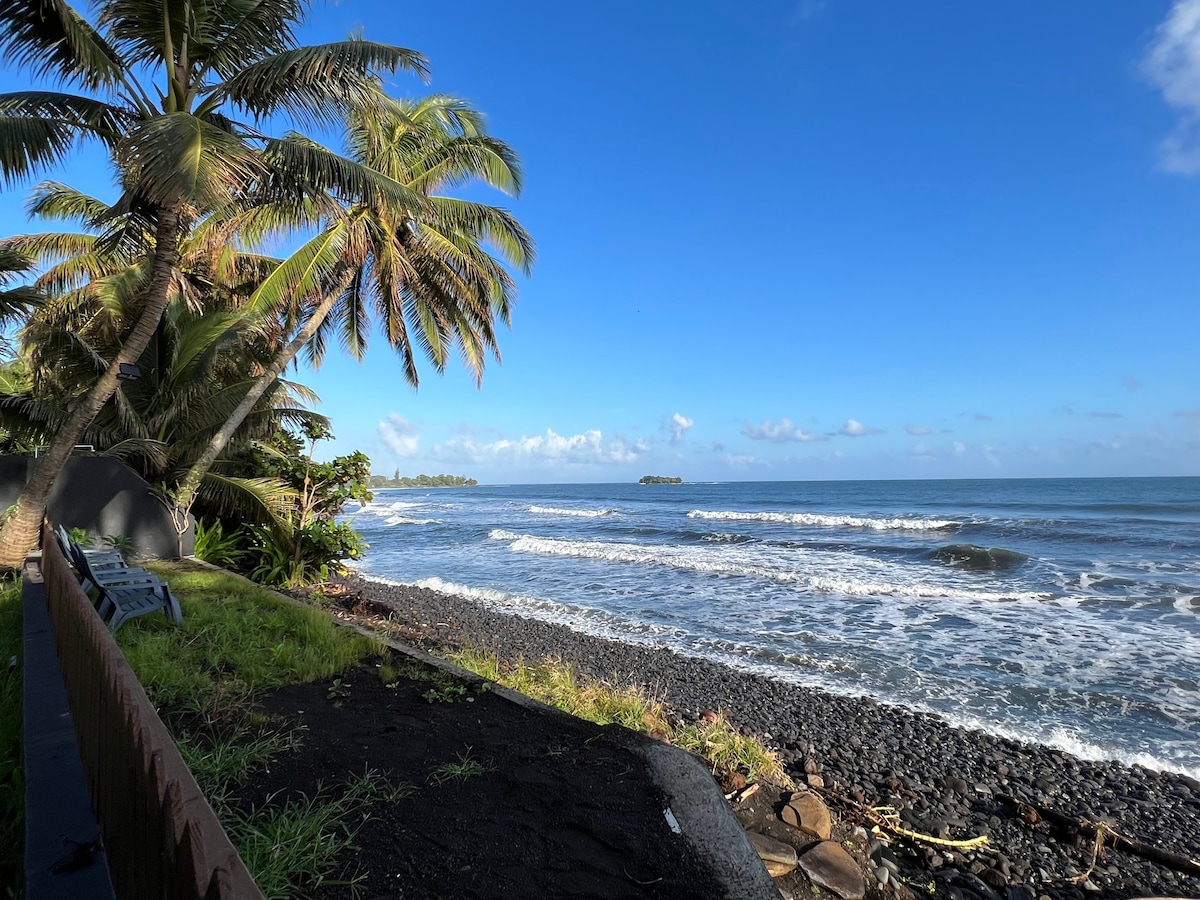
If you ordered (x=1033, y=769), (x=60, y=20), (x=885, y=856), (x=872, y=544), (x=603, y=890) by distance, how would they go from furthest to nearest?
1. (x=872, y=544)
2. (x=60, y=20)
3. (x=1033, y=769)
4. (x=885, y=856)
5. (x=603, y=890)

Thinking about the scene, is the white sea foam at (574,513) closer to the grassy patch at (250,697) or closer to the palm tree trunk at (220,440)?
the palm tree trunk at (220,440)

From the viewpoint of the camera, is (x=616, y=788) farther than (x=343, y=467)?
No

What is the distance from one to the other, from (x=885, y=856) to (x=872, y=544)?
69.1 ft

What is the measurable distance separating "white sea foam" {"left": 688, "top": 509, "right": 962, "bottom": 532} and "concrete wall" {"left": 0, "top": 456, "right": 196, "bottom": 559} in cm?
2666

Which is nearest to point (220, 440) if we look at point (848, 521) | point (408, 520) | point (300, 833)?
point (300, 833)

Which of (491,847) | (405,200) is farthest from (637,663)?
(405,200)

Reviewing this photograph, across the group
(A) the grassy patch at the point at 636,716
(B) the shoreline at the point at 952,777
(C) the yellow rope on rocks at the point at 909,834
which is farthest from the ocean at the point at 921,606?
(A) the grassy patch at the point at 636,716

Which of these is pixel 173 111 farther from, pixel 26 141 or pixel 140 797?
pixel 140 797

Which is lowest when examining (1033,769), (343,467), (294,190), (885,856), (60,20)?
(1033,769)

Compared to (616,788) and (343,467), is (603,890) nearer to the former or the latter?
(616,788)

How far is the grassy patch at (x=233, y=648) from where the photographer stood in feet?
14.4

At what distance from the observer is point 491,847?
2.85m

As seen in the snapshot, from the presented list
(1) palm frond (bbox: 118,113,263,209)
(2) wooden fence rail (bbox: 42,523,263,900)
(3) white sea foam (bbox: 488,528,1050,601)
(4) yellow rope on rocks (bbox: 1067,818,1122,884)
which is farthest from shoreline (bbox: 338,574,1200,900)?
(3) white sea foam (bbox: 488,528,1050,601)

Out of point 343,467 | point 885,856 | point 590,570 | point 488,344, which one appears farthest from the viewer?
point 590,570
